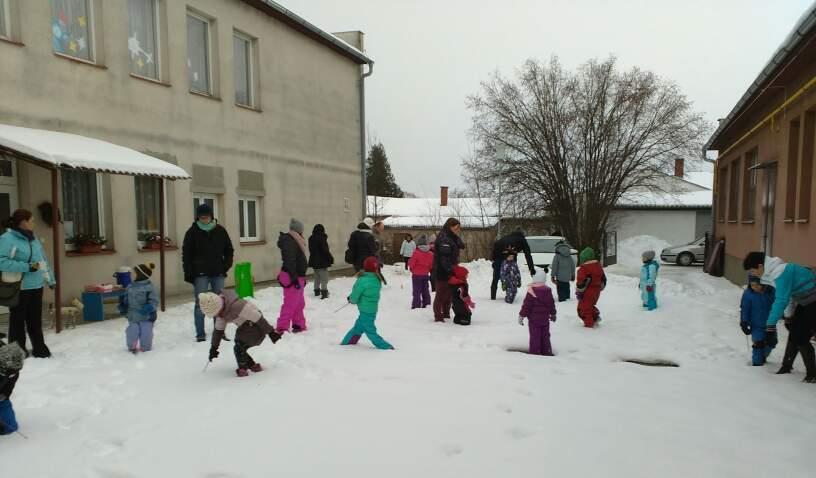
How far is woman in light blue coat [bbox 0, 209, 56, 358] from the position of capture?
19.8 feet

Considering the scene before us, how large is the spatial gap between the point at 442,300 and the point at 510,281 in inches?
101

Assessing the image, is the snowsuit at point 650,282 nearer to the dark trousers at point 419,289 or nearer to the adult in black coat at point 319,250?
the dark trousers at point 419,289

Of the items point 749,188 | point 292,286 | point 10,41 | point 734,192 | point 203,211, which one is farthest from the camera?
point 734,192

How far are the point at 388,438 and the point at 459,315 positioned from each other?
196 inches

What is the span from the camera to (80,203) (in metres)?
10.1

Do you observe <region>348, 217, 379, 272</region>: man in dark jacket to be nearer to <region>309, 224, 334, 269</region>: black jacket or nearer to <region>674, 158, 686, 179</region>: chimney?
<region>309, 224, 334, 269</region>: black jacket

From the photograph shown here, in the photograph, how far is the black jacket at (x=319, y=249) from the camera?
1105 centimetres

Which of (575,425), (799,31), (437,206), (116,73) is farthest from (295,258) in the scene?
(437,206)

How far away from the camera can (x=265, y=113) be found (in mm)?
14648

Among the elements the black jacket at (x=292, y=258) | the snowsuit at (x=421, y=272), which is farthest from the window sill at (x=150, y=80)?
the snowsuit at (x=421, y=272)

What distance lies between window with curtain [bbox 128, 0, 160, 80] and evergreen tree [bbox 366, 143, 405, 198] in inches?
1983

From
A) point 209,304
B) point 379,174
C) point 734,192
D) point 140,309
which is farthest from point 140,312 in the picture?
point 379,174

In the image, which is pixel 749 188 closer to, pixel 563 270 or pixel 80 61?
pixel 563 270

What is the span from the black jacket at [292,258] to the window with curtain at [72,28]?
5444 millimetres
